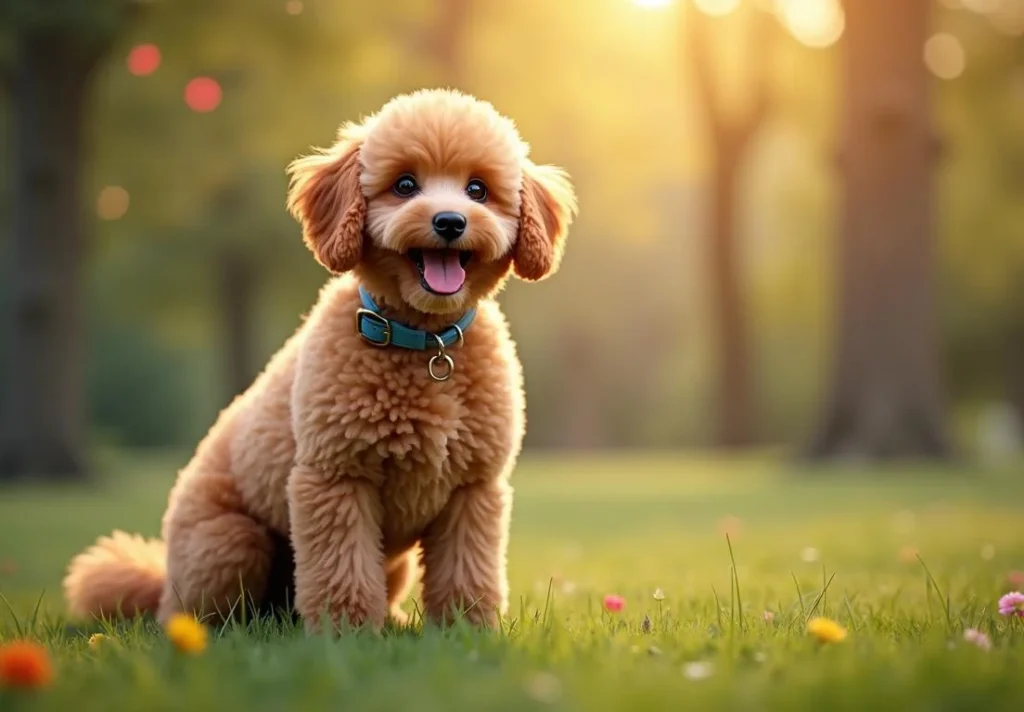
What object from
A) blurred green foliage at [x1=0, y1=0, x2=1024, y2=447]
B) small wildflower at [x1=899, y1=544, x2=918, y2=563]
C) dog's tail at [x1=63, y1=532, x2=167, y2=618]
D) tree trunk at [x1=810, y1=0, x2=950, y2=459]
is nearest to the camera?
dog's tail at [x1=63, y1=532, x2=167, y2=618]

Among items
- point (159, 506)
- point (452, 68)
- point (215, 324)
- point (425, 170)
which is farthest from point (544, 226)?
point (215, 324)

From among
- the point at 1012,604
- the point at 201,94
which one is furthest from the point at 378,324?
the point at 201,94

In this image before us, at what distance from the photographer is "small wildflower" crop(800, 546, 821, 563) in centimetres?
605

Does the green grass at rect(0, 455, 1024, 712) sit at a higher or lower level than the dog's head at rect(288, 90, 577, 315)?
lower

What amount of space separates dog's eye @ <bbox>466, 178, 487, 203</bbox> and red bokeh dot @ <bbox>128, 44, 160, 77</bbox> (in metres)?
10.2

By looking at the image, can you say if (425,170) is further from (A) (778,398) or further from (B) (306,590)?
(A) (778,398)

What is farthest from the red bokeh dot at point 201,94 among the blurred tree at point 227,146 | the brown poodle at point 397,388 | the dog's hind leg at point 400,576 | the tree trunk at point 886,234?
the dog's hind leg at point 400,576

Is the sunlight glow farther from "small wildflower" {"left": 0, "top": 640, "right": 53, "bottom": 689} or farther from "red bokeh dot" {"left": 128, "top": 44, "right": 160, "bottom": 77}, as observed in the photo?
"small wildflower" {"left": 0, "top": 640, "right": 53, "bottom": 689}

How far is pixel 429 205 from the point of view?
3.39 metres

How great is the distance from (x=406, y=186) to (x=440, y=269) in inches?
11.6

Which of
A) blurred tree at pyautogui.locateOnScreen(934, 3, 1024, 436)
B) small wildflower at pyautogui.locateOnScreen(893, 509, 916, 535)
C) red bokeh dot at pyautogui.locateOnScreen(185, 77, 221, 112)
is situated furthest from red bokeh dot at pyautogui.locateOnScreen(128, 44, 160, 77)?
blurred tree at pyautogui.locateOnScreen(934, 3, 1024, 436)

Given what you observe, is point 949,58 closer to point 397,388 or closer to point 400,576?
point 400,576

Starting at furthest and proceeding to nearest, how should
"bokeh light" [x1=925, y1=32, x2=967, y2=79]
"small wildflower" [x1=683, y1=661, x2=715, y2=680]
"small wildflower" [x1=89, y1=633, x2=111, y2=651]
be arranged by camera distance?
"bokeh light" [x1=925, y1=32, x2=967, y2=79] → "small wildflower" [x1=89, y1=633, x2=111, y2=651] → "small wildflower" [x1=683, y1=661, x2=715, y2=680]

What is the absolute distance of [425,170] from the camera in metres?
3.52
